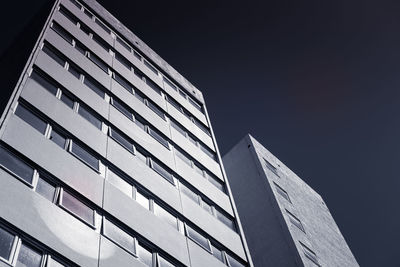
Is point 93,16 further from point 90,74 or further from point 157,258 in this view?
point 157,258

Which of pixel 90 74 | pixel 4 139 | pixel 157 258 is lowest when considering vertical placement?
pixel 157 258

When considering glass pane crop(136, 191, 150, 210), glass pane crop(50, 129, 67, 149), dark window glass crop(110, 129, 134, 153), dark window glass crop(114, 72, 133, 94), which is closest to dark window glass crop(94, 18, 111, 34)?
dark window glass crop(114, 72, 133, 94)

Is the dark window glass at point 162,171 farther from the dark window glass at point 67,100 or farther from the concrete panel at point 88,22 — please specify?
the concrete panel at point 88,22

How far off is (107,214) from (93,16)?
60.3 feet

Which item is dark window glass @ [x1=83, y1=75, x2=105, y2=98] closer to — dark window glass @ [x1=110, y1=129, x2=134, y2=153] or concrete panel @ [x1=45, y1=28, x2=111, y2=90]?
concrete panel @ [x1=45, y1=28, x2=111, y2=90]

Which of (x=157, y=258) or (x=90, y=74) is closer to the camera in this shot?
(x=157, y=258)

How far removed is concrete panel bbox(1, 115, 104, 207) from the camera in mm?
12781

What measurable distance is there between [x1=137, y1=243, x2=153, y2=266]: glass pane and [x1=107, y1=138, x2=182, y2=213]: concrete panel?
10.6 ft

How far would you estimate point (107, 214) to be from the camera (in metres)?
13.6

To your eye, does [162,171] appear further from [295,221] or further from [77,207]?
[295,221]

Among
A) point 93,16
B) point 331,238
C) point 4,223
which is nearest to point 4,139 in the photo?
point 4,223

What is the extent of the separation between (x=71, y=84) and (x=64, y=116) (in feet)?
9.72

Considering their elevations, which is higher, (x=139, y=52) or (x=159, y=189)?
(x=139, y=52)

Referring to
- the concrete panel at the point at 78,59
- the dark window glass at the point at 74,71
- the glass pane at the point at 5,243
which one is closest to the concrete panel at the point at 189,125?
the concrete panel at the point at 78,59
